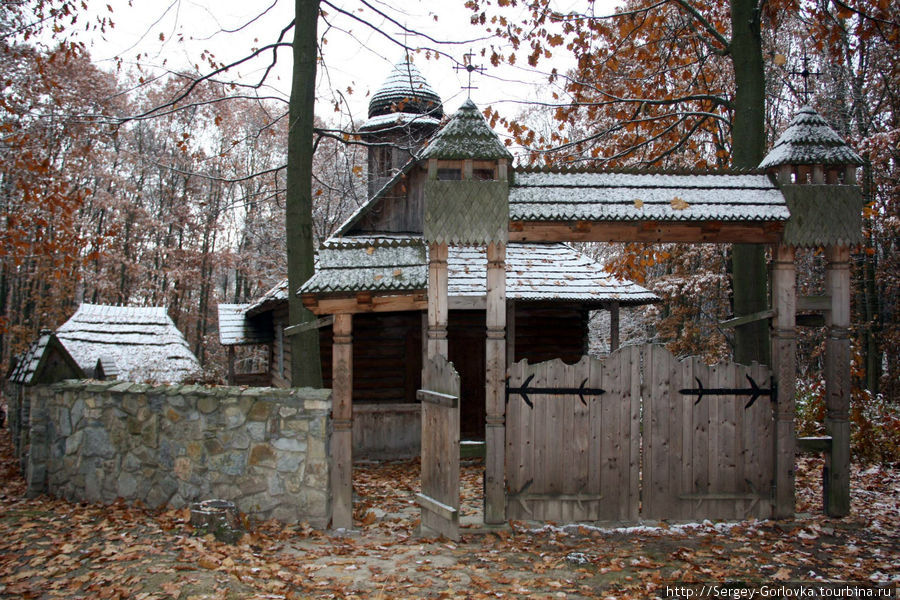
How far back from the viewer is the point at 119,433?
22.5ft

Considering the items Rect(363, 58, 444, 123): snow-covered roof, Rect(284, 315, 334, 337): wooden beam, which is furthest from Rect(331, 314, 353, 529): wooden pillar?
Rect(363, 58, 444, 123): snow-covered roof

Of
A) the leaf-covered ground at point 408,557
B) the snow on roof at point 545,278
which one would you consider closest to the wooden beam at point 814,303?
the leaf-covered ground at point 408,557

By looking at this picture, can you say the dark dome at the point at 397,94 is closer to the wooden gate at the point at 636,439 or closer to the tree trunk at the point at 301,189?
the tree trunk at the point at 301,189

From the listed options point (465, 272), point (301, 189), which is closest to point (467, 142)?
point (301, 189)

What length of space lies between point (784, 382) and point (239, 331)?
15.5m

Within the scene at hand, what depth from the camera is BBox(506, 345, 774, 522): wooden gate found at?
616cm

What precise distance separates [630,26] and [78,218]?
21458 millimetres

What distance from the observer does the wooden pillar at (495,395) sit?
602 centimetres

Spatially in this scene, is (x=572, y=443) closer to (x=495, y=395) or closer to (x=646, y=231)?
(x=495, y=395)

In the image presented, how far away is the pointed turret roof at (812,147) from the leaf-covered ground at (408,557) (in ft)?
11.3

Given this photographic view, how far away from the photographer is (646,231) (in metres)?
6.38

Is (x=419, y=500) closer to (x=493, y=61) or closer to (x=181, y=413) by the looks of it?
(x=181, y=413)

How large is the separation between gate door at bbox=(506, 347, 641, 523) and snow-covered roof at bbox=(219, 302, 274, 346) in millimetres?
13221

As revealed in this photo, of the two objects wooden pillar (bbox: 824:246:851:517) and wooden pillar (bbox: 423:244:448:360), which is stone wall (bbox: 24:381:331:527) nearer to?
wooden pillar (bbox: 423:244:448:360)
